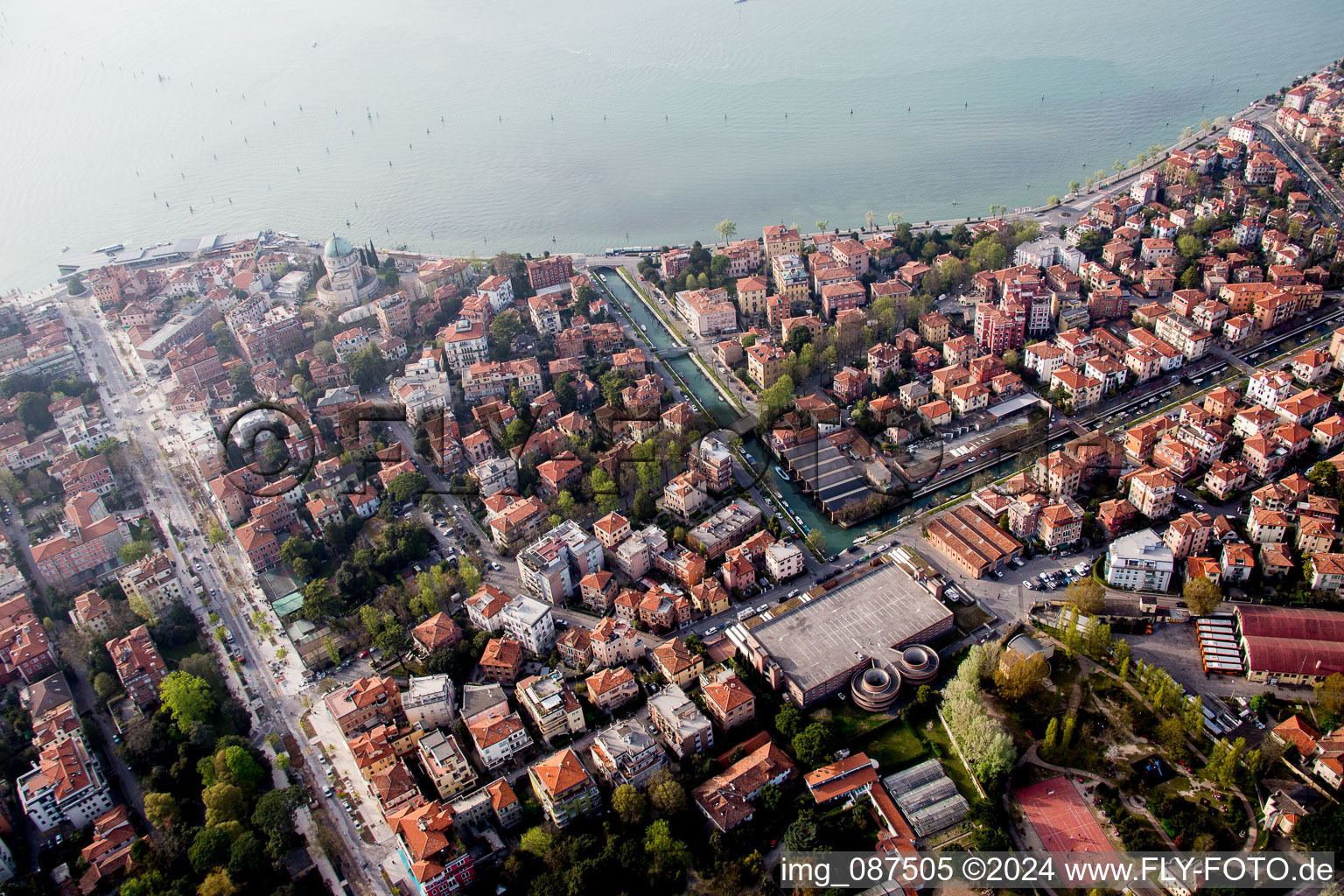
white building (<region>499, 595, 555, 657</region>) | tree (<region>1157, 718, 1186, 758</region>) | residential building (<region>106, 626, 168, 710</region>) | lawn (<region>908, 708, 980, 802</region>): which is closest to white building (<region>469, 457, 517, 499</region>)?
white building (<region>499, 595, 555, 657</region>)

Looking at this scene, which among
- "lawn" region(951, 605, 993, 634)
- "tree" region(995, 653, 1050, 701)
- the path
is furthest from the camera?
"lawn" region(951, 605, 993, 634)

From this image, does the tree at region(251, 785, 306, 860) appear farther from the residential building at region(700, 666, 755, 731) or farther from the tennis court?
the tennis court

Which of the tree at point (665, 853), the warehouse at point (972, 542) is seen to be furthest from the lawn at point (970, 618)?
the tree at point (665, 853)

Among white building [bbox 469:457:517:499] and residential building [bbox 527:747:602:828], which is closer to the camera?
residential building [bbox 527:747:602:828]

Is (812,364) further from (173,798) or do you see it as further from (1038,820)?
(173,798)

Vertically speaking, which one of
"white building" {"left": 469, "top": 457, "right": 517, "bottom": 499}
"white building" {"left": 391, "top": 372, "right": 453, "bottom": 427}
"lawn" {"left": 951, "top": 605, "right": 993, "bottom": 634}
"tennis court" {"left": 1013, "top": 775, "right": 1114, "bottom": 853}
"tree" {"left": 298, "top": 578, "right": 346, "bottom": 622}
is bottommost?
"tennis court" {"left": 1013, "top": 775, "right": 1114, "bottom": 853}

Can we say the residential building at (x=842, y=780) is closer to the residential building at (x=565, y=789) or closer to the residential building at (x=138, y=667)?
the residential building at (x=565, y=789)
